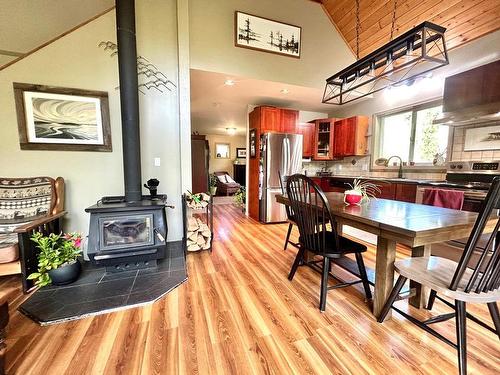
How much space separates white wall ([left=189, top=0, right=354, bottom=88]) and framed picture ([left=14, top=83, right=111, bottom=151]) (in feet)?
4.37

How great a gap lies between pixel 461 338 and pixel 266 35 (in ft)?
12.6

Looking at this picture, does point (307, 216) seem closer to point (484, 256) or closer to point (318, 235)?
point (318, 235)

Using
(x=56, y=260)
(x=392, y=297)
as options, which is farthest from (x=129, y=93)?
(x=392, y=297)

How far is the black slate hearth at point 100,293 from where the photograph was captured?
1.61 m

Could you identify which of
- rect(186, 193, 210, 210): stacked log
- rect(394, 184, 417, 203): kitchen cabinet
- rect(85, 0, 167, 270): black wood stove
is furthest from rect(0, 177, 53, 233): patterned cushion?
rect(394, 184, 417, 203): kitchen cabinet

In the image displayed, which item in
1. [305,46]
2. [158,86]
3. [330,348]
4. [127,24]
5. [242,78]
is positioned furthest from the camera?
[305,46]

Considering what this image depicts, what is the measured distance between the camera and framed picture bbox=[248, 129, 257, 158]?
443 centimetres

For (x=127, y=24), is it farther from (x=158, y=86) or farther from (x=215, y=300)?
(x=215, y=300)

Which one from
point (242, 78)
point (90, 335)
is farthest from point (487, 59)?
point (90, 335)

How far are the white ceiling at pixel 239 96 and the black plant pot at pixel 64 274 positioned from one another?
268 centimetres

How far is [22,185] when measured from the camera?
2.22 meters

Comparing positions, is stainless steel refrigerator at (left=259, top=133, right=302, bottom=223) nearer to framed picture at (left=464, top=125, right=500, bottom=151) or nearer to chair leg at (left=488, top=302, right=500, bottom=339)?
framed picture at (left=464, top=125, right=500, bottom=151)

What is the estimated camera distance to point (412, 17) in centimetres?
296

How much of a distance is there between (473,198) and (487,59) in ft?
5.89
